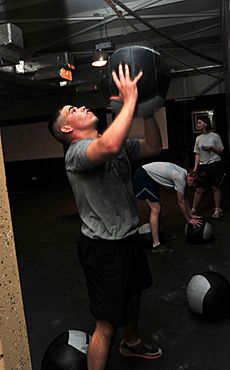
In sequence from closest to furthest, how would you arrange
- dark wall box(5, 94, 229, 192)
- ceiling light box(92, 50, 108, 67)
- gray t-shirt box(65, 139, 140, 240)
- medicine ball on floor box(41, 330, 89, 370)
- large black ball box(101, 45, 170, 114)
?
large black ball box(101, 45, 170, 114), gray t-shirt box(65, 139, 140, 240), medicine ball on floor box(41, 330, 89, 370), ceiling light box(92, 50, 108, 67), dark wall box(5, 94, 229, 192)

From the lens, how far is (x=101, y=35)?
5.53 metres

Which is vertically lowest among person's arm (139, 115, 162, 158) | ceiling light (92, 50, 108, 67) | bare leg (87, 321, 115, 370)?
bare leg (87, 321, 115, 370)

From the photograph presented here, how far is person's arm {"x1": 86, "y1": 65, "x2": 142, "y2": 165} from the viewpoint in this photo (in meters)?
1.15

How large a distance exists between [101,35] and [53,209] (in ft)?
9.72

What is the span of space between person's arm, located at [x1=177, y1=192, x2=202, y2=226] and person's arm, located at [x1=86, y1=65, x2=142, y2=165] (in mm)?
2105

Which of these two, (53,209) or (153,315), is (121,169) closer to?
(153,315)

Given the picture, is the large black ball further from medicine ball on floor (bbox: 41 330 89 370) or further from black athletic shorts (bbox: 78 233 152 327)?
medicine ball on floor (bbox: 41 330 89 370)

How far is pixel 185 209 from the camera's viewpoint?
3348 millimetres

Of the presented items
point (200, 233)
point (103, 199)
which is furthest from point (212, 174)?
point (103, 199)

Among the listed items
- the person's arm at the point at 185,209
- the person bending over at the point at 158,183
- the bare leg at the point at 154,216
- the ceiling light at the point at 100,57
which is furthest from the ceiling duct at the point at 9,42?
the person's arm at the point at 185,209

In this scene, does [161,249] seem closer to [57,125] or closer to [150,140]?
[150,140]

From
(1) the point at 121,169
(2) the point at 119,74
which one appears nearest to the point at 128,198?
(1) the point at 121,169

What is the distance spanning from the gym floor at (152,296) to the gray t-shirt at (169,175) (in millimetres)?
641

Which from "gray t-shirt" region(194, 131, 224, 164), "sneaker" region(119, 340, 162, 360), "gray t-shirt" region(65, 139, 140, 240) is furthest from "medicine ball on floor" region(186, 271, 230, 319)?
"gray t-shirt" region(194, 131, 224, 164)
